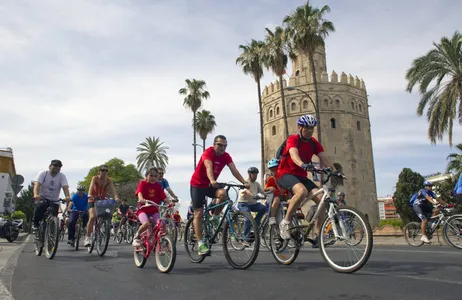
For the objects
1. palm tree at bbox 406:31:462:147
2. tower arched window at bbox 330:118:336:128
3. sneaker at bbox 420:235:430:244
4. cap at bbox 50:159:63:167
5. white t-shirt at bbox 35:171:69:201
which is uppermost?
tower arched window at bbox 330:118:336:128

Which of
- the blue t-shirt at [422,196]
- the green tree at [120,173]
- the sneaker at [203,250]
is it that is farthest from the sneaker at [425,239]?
the green tree at [120,173]

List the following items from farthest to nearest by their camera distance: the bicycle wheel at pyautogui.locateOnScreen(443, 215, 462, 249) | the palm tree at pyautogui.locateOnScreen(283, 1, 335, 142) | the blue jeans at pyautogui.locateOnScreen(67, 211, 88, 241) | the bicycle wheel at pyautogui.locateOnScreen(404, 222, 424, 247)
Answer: the palm tree at pyautogui.locateOnScreen(283, 1, 335, 142) → the bicycle wheel at pyautogui.locateOnScreen(404, 222, 424, 247) → the blue jeans at pyautogui.locateOnScreen(67, 211, 88, 241) → the bicycle wheel at pyautogui.locateOnScreen(443, 215, 462, 249)

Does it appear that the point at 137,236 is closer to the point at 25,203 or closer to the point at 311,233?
the point at 311,233

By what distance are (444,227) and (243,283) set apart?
22.8 feet

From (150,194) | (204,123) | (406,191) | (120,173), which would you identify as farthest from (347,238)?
(120,173)

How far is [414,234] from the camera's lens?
11500mm

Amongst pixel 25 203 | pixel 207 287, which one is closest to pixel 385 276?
pixel 207 287

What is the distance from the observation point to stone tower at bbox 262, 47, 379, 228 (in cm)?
5228

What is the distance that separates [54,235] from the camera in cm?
754

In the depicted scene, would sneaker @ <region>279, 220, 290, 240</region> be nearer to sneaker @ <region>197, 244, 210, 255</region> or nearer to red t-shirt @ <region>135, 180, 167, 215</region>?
sneaker @ <region>197, 244, 210, 255</region>

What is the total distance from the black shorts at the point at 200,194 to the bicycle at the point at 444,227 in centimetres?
597

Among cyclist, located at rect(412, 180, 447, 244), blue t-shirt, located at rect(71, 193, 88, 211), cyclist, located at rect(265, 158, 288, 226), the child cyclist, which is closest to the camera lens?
the child cyclist

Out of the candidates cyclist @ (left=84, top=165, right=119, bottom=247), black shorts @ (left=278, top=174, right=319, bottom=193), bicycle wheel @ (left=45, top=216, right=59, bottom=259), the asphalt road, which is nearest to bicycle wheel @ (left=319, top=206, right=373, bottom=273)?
the asphalt road

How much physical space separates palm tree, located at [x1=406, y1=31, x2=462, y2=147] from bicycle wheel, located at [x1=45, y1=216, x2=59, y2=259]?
65.6ft
